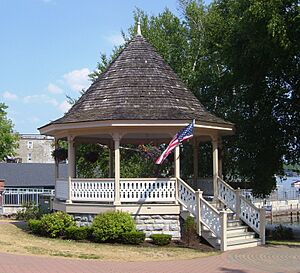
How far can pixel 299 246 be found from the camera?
1809 cm

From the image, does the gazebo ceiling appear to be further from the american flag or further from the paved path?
the paved path

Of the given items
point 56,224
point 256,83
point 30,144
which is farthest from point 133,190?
point 30,144

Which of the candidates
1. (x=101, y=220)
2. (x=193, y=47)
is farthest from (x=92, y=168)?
(x=101, y=220)

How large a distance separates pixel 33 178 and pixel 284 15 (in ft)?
140

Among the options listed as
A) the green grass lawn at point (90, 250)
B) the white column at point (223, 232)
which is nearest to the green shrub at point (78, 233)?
the green grass lawn at point (90, 250)

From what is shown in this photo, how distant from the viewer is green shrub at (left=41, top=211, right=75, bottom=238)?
18.3 meters

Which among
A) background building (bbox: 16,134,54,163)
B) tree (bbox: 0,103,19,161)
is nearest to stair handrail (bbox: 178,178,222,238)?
tree (bbox: 0,103,19,161)

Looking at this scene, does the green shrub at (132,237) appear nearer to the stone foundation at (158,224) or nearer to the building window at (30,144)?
the stone foundation at (158,224)

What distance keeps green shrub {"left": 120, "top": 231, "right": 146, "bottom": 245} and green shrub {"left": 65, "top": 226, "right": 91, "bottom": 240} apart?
1340 millimetres

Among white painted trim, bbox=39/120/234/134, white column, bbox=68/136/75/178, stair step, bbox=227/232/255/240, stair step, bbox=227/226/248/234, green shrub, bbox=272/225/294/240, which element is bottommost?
green shrub, bbox=272/225/294/240

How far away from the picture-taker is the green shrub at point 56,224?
1827 cm

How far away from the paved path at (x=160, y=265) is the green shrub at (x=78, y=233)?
3541 millimetres

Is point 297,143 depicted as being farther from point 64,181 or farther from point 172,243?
point 64,181

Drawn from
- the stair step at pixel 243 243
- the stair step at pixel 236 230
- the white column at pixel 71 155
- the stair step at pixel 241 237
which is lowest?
the stair step at pixel 243 243
